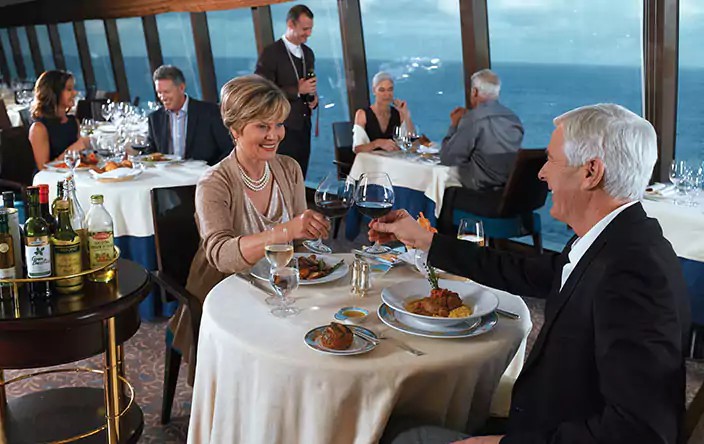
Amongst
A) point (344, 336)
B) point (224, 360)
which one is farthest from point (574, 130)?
point (224, 360)

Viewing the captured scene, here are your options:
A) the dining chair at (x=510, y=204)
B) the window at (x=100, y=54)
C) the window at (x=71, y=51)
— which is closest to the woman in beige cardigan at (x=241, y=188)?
the dining chair at (x=510, y=204)

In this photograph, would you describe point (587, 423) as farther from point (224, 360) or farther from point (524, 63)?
point (524, 63)

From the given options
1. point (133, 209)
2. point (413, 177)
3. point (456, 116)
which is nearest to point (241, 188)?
point (133, 209)

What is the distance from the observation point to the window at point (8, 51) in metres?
19.1

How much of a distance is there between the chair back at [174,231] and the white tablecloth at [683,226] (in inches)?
90.1

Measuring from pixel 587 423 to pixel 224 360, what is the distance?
93cm

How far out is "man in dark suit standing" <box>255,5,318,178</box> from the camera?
6.17 meters

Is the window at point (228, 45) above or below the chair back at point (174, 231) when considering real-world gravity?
above

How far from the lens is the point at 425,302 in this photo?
197 cm

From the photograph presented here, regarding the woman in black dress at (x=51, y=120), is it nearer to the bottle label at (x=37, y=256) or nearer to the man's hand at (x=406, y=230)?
the bottle label at (x=37, y=256)

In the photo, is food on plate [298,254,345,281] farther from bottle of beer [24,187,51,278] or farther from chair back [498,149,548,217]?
chair back [498,149,548,217]

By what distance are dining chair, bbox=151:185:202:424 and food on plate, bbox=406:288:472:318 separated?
1.25m

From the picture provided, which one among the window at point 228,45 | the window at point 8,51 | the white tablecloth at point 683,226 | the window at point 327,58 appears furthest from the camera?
the window at point 8,51

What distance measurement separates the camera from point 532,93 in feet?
21.7
